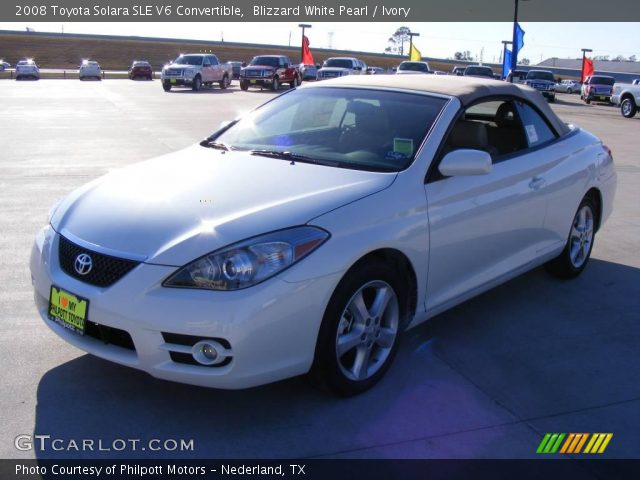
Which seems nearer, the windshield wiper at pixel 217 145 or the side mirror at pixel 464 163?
the side mirror at pixel 464 163

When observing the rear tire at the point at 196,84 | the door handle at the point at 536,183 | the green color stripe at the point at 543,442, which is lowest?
the green color stripe at the point at 543,442

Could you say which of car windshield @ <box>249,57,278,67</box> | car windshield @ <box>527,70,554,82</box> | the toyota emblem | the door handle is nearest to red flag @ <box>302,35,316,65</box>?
car windshield @ <box>249,57,278,67</box>

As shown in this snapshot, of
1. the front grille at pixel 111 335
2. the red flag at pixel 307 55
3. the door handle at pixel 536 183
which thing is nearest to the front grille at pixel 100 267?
the front grille at pixel 111 335

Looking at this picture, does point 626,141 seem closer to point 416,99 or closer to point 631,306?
point 631,306

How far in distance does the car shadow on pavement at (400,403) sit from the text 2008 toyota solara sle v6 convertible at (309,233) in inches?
10.2

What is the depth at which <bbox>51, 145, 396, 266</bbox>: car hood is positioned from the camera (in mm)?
3092

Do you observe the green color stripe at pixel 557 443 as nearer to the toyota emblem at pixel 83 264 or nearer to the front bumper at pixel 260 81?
the toyota emblem at pixel 83 264

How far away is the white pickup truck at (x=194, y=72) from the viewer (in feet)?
104

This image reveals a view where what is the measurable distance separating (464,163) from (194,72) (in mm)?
30222

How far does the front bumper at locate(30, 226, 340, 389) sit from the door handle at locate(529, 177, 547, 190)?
2038mm

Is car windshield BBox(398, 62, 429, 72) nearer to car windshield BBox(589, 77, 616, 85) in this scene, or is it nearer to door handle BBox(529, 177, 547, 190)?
car windshield BBox(589, 77, 616, 85)

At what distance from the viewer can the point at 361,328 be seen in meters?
3.44

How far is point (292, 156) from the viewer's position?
13.4 feet

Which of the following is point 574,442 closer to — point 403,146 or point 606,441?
point 606,441
